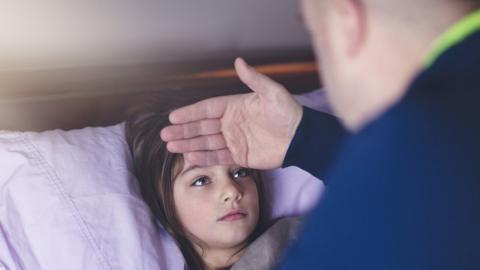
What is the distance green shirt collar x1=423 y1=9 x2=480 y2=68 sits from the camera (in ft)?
1.60

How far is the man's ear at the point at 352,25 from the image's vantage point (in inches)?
20.6

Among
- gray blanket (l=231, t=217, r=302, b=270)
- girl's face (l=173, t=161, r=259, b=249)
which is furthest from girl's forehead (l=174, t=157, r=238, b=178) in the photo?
gray blanket (l=231, t=217, r=302, b=270)

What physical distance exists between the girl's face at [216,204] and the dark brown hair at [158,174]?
0.02 meters

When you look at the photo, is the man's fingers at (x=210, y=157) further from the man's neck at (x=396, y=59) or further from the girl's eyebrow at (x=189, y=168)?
the man's neck at (x=396, y=59)

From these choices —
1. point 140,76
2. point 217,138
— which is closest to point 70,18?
point 140,76

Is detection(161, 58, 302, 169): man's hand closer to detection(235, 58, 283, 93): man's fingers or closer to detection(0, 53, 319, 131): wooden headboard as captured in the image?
detection(235, 58, 283, 93): man's fingers

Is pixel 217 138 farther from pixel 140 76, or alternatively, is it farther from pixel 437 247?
pixel 437 247

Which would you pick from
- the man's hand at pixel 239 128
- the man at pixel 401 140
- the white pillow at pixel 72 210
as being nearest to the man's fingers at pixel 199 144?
the man's hand at pixel 239 128

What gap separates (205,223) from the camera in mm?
1126

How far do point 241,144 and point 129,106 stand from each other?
0.96 feet

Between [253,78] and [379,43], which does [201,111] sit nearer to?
[253,78]

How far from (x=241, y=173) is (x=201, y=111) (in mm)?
159

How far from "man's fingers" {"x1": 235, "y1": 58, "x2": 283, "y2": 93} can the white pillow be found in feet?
1.00

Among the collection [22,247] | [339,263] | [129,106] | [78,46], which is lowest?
[22,247]
